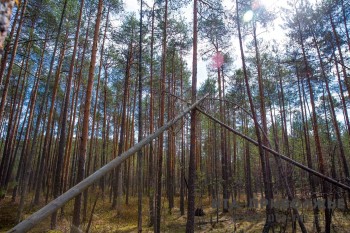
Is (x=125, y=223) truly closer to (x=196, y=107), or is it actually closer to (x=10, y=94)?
(x=196, y=107)

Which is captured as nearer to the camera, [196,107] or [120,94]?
[196,107]

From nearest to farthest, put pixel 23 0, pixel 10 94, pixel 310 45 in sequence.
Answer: pixel 23 0
pixel 310 45
pixel 10 94

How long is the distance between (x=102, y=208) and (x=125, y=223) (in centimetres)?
447

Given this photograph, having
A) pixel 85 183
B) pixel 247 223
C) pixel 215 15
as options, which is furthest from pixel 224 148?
pixel 85 183

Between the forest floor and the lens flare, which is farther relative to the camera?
the forest floor

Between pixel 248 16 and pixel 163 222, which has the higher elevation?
pixel 248 16

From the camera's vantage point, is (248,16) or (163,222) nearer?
(248,16)

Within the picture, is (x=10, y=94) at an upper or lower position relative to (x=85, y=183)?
upper

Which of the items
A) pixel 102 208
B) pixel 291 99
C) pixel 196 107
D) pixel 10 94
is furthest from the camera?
pixel 291 99

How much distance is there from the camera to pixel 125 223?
12781mm

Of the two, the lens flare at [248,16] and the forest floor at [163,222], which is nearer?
the lens flare at [248,16]

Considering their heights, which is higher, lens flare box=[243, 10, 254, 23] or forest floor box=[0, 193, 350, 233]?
lens flare box=[243, 10, 254, 23]

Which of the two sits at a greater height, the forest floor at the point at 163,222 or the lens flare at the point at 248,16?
the lens flare at the point at 248,16

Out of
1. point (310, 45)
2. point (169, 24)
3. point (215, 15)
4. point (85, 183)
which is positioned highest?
point (169, 24)
